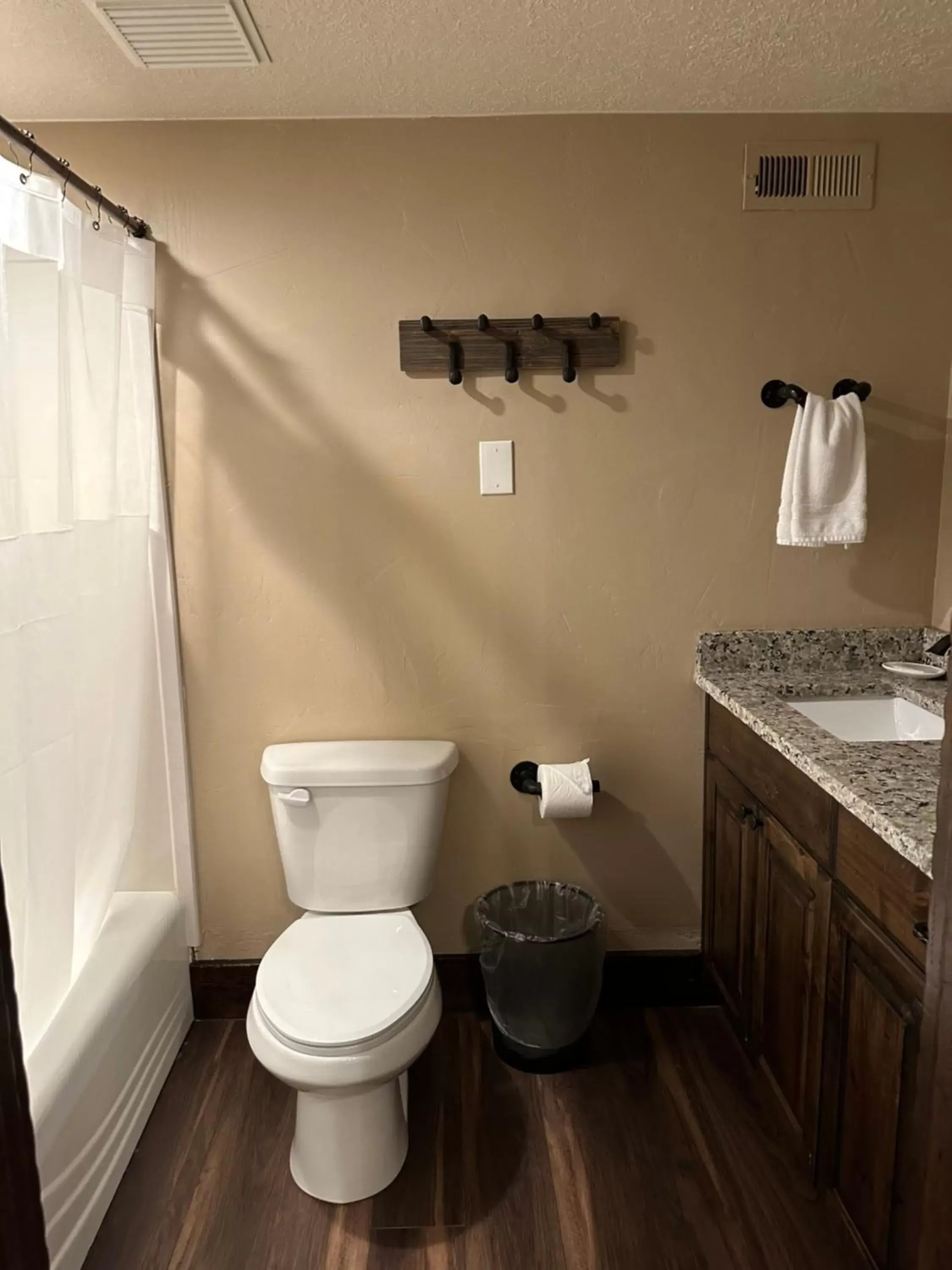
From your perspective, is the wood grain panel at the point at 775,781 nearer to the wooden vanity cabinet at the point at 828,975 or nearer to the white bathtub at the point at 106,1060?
the wooden vanity cabinet at the point at 828,975

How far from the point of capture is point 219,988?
2291 mm

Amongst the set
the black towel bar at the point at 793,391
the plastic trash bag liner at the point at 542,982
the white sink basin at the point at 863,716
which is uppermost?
the black towel bar at the point at 793,391

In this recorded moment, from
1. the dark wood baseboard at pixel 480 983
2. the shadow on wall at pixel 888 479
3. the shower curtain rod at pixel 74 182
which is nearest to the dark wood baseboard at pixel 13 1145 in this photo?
the shower curtain rod at pixel 74 182

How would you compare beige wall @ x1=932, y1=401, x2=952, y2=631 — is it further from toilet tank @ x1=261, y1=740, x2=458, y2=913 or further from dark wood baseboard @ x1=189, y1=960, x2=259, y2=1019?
dark wood baseboard @ x1=189, y1=960, x2=259, y2=1019

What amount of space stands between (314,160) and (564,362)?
2.45 ft

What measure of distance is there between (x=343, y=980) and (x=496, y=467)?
3.98ft

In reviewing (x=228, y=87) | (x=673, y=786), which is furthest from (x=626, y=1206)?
(x=228, y=87)

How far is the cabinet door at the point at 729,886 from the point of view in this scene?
1.93 meters

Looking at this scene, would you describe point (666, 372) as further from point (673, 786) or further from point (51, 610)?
point (51, 610)

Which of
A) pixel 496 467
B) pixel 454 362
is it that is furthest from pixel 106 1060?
pixel 454 362

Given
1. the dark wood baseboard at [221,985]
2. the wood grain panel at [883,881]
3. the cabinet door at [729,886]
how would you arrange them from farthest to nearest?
1. the dark wood baseboard at [221,985]
2. the cabinet door at [729,886]
3. the wood grain panel at [883,881]

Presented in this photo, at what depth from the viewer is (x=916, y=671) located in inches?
80.4

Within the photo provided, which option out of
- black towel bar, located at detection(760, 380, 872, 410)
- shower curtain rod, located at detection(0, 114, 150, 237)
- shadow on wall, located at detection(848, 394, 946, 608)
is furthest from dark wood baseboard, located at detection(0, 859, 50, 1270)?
shadow on wall, located at detection(848, 394, 946, 608)

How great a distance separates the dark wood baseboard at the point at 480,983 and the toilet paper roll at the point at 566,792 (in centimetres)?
49
